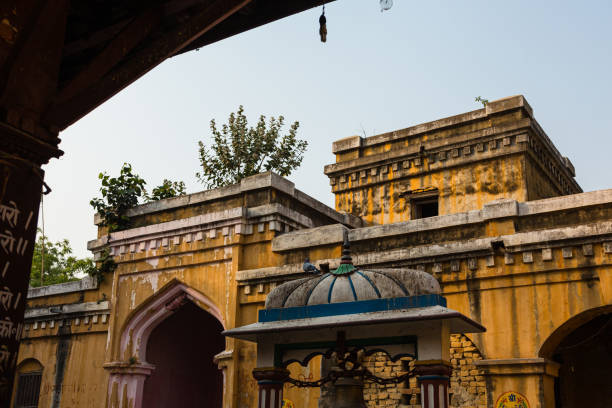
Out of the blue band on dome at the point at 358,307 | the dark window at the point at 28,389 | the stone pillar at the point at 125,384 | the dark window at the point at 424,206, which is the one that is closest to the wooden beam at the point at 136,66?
the blue band on dome at the point at 358,307

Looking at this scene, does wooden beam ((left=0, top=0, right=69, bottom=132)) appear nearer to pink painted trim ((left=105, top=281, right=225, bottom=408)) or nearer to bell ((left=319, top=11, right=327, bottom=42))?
bell ((left=319, top=11, right=327, bottom=42))

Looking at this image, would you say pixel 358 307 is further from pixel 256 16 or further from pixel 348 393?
pixel 256 16

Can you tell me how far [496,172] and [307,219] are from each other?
16.2ft

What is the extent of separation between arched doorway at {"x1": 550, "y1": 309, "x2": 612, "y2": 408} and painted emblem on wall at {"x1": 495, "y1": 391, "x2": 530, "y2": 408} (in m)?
3.90

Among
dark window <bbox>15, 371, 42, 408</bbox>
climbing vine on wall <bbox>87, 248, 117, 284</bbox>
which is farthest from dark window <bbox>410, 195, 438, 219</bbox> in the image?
dark window <bbox>15, 371, 42, 408</bbox>

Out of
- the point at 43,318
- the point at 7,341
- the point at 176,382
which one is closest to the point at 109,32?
the point at 7,341

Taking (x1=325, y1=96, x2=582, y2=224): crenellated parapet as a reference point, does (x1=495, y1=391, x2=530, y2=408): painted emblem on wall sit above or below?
below

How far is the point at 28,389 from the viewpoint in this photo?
1614cm

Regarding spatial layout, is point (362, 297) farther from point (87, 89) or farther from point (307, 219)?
point (307, 219)

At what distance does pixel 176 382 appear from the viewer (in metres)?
15.5

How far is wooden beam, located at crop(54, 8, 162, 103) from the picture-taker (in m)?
3.50

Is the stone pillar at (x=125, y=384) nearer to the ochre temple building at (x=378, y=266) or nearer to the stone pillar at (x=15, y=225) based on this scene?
the ochre temple building at (x=378, y=266)

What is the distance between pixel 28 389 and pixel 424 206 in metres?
11.3

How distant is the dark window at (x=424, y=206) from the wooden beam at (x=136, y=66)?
43.7ft
